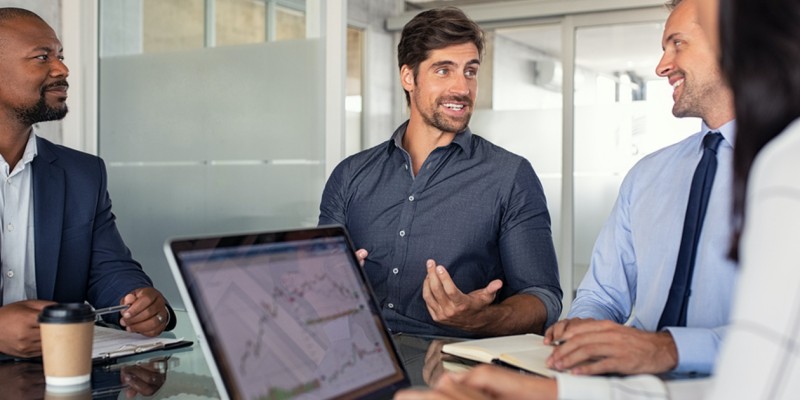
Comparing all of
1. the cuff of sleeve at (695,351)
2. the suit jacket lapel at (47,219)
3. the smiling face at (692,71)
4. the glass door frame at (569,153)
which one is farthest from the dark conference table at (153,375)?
the glass door frame at (569,153)

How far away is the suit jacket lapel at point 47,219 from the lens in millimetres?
2242

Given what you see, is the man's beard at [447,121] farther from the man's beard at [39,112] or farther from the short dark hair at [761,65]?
the short dark hair at [761,65]

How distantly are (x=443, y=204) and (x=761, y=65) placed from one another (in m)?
1.78

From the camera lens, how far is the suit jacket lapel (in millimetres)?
2242

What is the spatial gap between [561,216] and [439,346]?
4194 millimetres

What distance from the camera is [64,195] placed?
7.61ft

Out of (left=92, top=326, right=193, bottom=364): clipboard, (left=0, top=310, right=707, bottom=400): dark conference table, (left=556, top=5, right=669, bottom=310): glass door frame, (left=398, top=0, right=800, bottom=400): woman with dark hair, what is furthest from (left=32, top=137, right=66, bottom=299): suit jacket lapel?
(left=556, top=5, right=669, bottom=310): glass door frame

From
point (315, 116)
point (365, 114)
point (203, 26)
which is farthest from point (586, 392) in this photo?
point (365, 114)

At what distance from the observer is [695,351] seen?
54.8 inches

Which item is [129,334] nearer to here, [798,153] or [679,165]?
[679,165]

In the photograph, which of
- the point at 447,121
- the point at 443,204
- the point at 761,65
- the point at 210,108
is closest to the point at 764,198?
the point at 761,65

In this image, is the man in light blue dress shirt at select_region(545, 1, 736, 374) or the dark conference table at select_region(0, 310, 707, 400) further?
the man in light blue dress shirt at select_region(545, 1, 736, 374)

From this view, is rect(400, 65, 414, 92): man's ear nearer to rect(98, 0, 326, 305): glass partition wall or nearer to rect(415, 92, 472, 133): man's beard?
rect(415, 92, 472, 133): man's beard

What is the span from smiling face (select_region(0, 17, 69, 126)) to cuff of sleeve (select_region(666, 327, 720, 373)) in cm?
196
